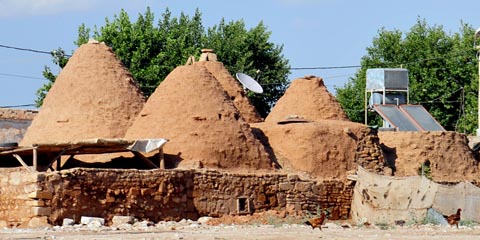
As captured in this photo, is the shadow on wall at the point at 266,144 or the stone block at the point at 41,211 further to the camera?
the shadow on wall at the point at 266,144

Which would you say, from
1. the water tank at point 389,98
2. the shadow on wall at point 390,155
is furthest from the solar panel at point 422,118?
the water tank at point 389,98

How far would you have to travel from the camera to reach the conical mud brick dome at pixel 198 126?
33.6 m

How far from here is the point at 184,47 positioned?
60156 millimetres

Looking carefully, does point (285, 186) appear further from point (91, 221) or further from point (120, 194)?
point (91, 221)

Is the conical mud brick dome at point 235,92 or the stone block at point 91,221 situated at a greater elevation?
the conical mud brick dome at point 235,92

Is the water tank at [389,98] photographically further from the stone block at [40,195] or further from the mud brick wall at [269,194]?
the stone block at [40,195]

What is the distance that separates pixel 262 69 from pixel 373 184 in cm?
2862

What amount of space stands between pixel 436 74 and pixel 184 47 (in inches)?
543

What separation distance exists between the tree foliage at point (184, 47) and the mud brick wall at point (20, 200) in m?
25.5

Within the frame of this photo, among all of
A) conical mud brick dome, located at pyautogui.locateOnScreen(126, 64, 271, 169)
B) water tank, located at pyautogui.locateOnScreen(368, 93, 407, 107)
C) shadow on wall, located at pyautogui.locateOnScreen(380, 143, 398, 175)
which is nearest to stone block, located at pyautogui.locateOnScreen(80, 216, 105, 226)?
conical mud brick dome, located at pyautogui.locateOnScreen(126, 64, 271, 169)

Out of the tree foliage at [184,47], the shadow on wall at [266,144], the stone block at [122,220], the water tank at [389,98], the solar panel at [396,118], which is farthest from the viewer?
the tree foliage at [184,47]

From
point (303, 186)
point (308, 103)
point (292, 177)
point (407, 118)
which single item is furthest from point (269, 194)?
point (407, 118)

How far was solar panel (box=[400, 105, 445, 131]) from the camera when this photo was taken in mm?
41344

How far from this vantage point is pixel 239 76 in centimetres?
4119
